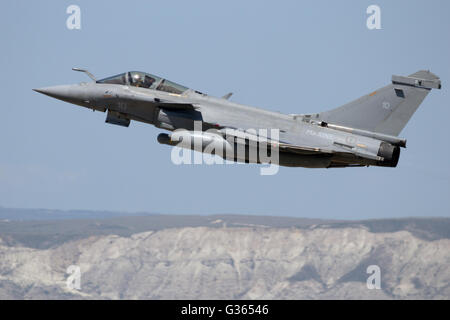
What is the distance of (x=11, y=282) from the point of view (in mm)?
136750

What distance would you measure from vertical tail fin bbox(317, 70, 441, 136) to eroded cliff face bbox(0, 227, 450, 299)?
4121 inches

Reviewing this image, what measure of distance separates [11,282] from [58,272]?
8918mm

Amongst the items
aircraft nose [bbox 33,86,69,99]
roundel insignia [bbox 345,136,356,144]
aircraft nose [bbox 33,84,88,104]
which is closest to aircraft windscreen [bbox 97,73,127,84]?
aircraft nose [bbox 33,84,88,104]

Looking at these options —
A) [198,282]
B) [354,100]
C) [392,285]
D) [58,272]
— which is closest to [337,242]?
[392,285]

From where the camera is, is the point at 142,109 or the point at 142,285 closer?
the point at 142,109

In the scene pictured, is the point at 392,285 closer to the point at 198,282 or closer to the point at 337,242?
the point at 337,242

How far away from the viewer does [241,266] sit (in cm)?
14088

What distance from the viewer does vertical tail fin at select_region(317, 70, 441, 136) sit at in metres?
28.2

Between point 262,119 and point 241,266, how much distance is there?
115m

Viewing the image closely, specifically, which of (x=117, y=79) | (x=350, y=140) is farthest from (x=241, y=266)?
(x=350, y=140)

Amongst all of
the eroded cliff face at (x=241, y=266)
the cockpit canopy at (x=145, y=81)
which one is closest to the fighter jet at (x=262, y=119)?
the cockpit canopy at (x=145, y=81)

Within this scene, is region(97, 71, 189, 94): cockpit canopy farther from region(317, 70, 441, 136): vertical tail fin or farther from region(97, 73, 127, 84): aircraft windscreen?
region(317, 70, 441, 136): vertical tail fin

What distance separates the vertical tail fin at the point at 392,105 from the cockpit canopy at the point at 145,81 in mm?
5635
